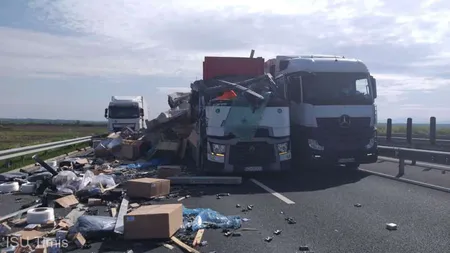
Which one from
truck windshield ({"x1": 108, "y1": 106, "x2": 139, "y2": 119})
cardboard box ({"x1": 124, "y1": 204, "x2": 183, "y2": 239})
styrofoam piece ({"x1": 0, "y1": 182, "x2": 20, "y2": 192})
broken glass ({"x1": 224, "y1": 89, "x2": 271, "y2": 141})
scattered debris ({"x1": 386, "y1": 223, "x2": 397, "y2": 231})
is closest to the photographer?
cardboard box ({"x1": 124, "y1": 204, "x2": 183, "y2": 239})

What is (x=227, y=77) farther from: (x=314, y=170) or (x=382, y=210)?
(x=382, y=210)

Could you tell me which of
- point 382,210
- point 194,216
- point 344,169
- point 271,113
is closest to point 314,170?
point 344,169

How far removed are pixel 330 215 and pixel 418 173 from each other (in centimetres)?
743

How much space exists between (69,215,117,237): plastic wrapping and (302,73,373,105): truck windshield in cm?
785

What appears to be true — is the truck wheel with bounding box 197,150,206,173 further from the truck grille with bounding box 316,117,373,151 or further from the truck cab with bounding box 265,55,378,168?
the truck grille with bounding box 316,117,373,151

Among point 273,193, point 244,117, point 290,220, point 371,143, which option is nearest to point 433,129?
point 371,143

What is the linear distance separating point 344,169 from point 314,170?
945 millimetres

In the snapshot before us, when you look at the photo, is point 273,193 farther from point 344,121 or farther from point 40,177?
point 40,177

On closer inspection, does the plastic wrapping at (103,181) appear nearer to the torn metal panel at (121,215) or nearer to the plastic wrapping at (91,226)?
the torn metal panel at (121,215)

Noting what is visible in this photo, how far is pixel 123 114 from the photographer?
103 ft

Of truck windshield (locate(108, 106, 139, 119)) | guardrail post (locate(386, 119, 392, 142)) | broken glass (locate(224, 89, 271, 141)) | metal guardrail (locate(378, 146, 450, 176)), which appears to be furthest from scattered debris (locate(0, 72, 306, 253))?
truck windshield (locate(108, 106, 139, 119))

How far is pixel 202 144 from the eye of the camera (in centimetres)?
1359

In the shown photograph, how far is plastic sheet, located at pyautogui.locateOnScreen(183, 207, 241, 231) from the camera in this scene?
7.38 m

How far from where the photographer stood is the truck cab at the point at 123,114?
102 feet
